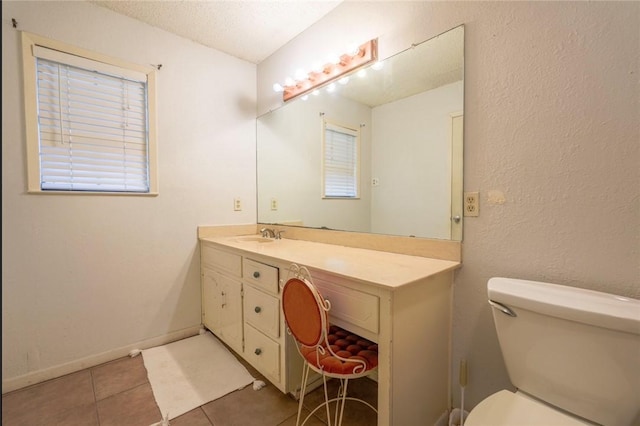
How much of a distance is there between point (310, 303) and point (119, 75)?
1.99m

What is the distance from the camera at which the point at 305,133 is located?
2.37m

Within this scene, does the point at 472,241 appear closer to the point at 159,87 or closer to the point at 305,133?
the point at 305,133

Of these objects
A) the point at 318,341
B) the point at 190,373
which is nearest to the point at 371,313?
the point at 318,341

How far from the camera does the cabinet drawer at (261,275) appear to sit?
5.26ft

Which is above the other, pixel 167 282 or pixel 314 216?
pixel 314 216

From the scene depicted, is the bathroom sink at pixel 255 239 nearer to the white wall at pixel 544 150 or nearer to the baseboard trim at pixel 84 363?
the baseboard trim at pixel 84 363

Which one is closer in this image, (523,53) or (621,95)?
(621,95)

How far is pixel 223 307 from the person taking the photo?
209 cm

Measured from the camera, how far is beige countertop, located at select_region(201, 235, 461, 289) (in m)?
1.19

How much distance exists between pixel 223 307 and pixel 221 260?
0.32m

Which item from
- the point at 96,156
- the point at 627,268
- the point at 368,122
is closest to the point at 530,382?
the point at 627,268

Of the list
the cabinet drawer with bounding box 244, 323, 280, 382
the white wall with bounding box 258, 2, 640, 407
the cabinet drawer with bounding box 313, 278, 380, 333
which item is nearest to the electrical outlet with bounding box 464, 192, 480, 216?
the white wall with bounding box 258, 2, 640, 407

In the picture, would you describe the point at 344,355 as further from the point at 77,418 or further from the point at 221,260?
the point at 77,418

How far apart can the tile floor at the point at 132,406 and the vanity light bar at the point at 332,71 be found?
1.90 m
